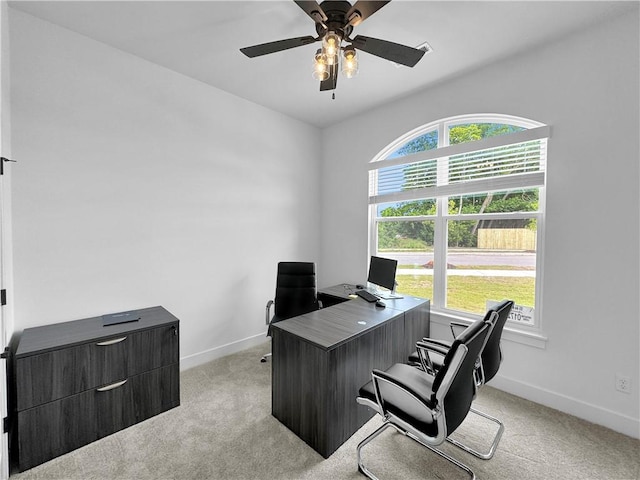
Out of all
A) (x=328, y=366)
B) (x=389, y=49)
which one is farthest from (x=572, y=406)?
(x=389, y=49)

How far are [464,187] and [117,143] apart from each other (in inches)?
133

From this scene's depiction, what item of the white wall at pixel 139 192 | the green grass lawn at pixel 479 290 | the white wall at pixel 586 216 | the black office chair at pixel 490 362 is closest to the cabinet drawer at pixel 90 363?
the white wall at pixel 139 192

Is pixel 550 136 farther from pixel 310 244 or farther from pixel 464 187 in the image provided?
pixel 310 244

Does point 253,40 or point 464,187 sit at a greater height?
point 253,40

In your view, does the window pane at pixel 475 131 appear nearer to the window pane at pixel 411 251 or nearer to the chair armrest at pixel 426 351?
the window pane at pixel 411 251

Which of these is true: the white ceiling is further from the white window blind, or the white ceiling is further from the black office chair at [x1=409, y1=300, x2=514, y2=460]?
the black office chair at [x1=409, y1=300, x2=514, y2=460]

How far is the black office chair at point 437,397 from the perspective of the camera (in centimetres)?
134

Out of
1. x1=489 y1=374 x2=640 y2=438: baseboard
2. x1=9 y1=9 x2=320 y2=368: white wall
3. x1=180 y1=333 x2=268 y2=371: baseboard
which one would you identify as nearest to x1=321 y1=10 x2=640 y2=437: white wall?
x1=489 y1=374 x2=640 y2=438: baseboard

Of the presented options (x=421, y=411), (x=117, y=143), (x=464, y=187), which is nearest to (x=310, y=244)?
(x=464, y=187)

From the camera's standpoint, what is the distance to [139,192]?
2617 millimetres

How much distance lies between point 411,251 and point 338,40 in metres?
2.46

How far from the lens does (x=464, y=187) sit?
9.55ft

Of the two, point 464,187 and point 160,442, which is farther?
point 464,187

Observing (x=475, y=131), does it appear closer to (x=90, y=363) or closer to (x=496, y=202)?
(x=496, y=202)
